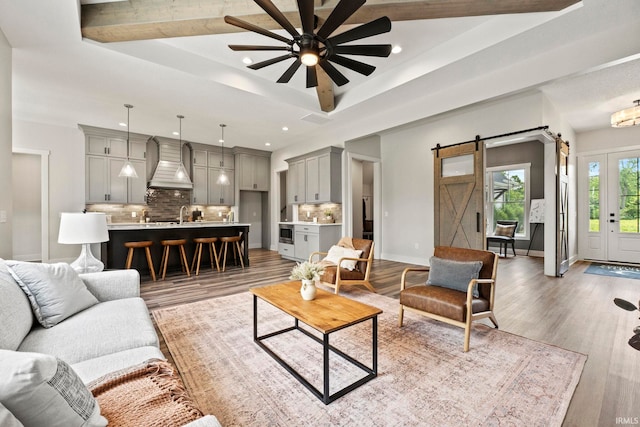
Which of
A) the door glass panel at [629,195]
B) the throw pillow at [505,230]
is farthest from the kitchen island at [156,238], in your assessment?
the door glass panel at [629,195]

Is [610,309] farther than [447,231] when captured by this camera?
No

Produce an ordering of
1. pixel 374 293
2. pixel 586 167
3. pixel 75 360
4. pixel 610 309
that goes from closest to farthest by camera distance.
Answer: pixel 75 360
pixel 610 309
pixel 374 293
pixel 586 167

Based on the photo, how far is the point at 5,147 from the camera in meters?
2.82

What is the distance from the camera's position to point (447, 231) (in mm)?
5406

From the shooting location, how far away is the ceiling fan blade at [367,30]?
2.23 metres

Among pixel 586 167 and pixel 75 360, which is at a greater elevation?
pixel 586 167

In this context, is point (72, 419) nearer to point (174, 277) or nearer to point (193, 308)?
point (193, 308)

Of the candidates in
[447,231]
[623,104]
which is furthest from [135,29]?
[623,104]

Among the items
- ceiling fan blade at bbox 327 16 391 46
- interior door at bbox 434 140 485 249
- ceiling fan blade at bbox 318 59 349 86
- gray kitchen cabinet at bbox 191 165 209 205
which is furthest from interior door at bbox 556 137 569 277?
gray kitchen cabinet at bbox 191 165 209 205

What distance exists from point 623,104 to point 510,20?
3892mm

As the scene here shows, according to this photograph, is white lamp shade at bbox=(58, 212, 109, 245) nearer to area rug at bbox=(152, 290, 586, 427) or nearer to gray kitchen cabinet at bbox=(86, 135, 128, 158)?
area rug at bbox=(152, 290, 586, 427)

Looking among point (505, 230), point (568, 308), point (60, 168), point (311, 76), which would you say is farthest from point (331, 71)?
point (505, 230)

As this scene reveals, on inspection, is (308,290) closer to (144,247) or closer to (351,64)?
(351,64)

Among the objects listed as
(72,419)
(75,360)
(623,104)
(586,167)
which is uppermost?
(623,104)
